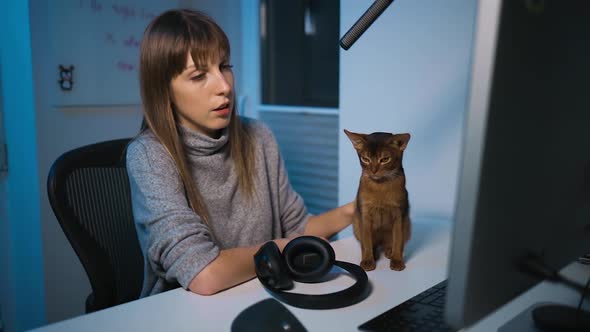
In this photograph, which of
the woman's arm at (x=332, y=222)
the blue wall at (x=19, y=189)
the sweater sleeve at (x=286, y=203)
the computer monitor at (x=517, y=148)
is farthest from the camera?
the blue wall at (x=19, y=189)

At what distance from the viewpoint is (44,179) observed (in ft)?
5.07

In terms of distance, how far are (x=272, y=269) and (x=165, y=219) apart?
23 centimetres

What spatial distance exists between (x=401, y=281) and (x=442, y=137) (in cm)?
52

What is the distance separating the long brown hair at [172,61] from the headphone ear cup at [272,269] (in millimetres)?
276

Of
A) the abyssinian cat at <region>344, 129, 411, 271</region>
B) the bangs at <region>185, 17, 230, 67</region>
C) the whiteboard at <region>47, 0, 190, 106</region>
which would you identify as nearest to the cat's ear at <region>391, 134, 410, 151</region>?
the abyssinian cat at <region>344, 129, 411, 271</region>

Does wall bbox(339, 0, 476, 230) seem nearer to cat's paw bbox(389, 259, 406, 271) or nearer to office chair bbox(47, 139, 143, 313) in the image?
cat's paw bbox(389, 259, 406, 271)

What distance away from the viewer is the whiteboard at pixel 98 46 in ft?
5.02

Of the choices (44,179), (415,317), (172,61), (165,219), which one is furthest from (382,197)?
(44,179)

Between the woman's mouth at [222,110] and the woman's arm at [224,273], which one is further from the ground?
the woman's mouth at [222,110]

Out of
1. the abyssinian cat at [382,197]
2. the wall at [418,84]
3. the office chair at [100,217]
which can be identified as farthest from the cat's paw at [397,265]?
the office chair at [100,217]

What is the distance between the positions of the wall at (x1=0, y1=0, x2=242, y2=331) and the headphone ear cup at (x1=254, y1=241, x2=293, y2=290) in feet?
3.65

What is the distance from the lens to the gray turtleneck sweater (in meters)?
0.81

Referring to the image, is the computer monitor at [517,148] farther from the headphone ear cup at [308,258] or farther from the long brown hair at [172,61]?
the long brown hair at [172,61]

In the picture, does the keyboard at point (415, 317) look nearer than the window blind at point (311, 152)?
Yes
